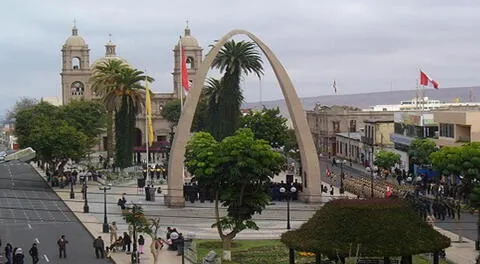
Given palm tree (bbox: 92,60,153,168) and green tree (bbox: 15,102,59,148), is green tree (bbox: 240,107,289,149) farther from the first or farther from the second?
green tree (bbox: 15,102,59,148)

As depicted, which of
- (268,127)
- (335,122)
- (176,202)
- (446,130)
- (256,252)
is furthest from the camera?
(335,122)

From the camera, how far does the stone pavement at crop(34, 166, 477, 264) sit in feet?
139

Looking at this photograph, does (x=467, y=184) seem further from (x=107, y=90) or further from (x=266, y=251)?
(x=107, y=90)

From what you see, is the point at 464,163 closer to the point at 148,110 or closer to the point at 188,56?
the point at 148,110

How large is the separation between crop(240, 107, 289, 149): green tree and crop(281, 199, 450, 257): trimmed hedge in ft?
256

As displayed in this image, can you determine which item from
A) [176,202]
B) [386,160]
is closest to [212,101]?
[386,160]

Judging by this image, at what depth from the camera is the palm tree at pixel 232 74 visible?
258 feet

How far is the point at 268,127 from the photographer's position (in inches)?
4328

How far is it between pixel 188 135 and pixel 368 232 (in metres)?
34.2

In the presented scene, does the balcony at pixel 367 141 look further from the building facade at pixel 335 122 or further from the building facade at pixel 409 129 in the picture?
the building facade at pixel 335 122

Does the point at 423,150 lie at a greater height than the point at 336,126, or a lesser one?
lesser

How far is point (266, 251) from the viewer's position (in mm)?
42344

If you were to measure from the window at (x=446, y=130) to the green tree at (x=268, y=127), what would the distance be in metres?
33.1

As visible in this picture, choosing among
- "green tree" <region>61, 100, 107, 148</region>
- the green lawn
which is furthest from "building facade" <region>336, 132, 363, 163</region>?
the green lawn
